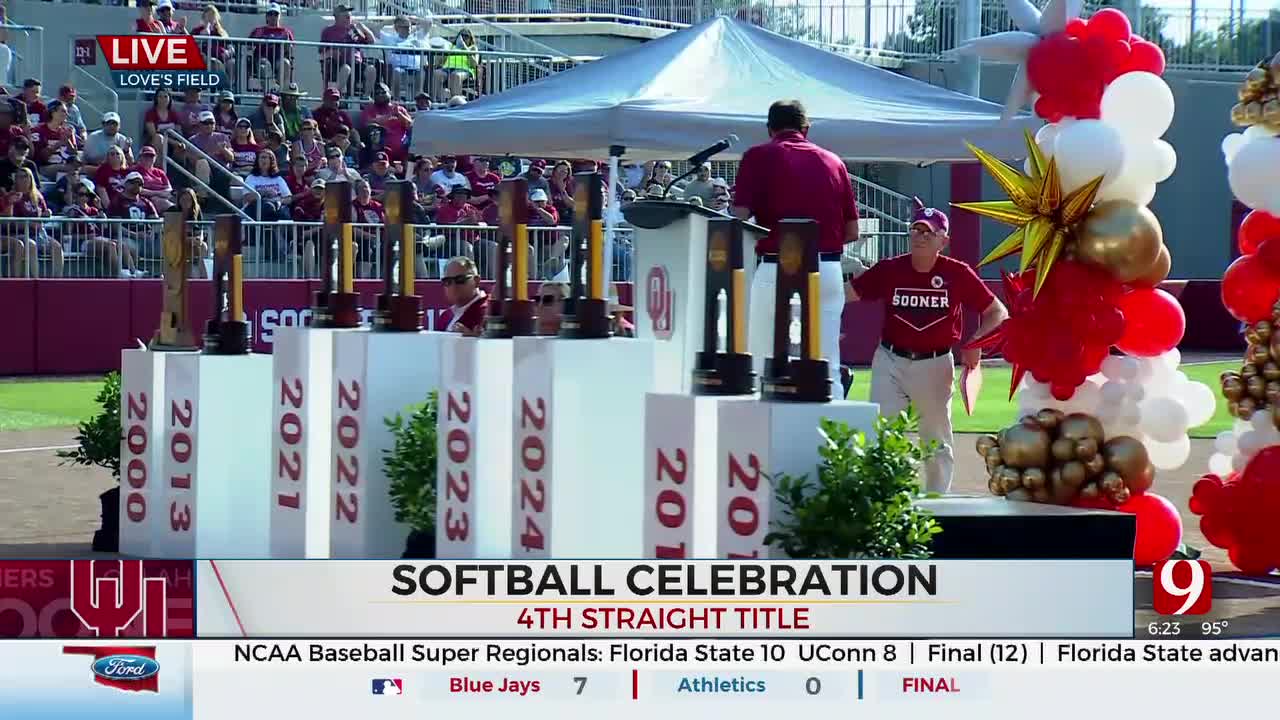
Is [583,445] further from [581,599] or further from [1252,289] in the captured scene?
[1252,289]

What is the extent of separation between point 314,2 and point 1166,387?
918 inches

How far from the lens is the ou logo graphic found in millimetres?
6879

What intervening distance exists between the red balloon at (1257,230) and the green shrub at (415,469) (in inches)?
133

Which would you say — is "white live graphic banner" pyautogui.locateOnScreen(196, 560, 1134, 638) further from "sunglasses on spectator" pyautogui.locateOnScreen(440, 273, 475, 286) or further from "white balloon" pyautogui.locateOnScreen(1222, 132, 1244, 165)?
"sunglasses on spectator" pyautogui.locateOnScreen(440, 273, 475, 286)

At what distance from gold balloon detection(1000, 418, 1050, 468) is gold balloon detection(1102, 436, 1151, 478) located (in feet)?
0.83

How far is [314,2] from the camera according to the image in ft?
98.7

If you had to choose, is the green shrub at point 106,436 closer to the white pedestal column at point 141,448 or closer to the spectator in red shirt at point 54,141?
the white pedestal column at point 141,448

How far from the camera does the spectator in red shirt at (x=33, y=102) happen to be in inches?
885

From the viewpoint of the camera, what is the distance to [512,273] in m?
7.03

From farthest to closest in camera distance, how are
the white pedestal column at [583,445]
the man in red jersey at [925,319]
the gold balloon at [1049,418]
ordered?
1. the man in red jersey at [925,319]
2. the gold balloon at [1049,418]
3. the white pedestal column at [583,445]

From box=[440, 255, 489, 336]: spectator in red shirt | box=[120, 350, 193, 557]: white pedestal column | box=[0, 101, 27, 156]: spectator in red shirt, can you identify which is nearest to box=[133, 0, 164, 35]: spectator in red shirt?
box=[0, 101, 27, 156]: spectator in red shirt
